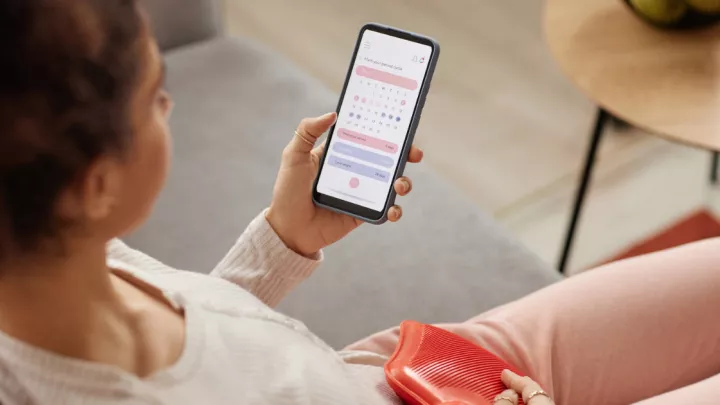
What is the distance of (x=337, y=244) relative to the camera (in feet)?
3.53

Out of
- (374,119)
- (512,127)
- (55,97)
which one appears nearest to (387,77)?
(374,119)

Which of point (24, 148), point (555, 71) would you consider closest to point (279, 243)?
point (24, 148)

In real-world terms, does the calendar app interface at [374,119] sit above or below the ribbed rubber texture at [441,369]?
above

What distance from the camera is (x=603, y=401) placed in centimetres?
82

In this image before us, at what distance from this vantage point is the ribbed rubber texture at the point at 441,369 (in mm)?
722

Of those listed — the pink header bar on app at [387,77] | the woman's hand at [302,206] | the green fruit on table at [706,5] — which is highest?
the green fruit on table at [706,5]

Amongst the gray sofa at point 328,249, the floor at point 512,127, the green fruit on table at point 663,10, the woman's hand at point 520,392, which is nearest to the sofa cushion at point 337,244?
the gray sofa at point 328,249

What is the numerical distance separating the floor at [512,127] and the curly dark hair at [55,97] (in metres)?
1.22

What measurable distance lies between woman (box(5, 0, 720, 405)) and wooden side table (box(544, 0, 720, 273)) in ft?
0.87

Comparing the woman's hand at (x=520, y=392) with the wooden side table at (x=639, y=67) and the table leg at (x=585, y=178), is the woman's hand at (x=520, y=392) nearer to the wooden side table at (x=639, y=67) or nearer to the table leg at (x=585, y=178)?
the wooden side table at (x=639, y=67)

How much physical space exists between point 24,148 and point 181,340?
0.25 metres

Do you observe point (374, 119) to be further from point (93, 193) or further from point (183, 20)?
point (183, 20)

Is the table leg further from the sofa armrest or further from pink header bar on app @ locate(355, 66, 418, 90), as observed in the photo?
the sofa armrest

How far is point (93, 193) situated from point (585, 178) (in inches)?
41.6
